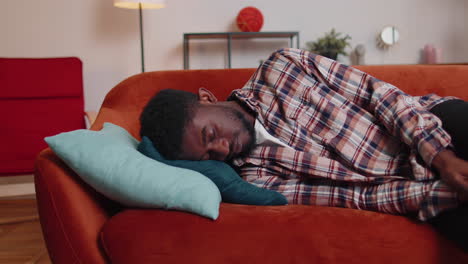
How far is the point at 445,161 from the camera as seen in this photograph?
0.99 m

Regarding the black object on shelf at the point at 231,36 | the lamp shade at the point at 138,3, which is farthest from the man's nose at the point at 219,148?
the black object on shelf at the point at 231,36

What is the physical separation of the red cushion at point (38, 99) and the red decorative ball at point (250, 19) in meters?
1.50

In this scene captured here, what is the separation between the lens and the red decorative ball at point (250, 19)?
3416mm

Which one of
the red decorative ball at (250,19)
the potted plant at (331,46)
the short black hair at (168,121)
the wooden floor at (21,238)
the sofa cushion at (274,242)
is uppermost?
the red decorative ball at (250,19)

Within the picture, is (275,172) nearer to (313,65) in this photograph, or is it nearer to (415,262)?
(313,65)

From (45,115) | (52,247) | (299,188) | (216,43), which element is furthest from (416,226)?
(216,43)

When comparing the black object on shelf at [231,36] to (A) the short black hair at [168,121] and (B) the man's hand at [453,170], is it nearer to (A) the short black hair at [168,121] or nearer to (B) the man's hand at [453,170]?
(A) the short black hair at [168,121]

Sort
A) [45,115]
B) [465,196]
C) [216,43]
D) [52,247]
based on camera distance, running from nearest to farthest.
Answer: [465,196], [52,247], [45,115], [216,43]

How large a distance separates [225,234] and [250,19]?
8.92ft

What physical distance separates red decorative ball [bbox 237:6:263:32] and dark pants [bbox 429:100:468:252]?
2399 millimetres

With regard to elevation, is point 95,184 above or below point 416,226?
above

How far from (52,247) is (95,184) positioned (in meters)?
0.19

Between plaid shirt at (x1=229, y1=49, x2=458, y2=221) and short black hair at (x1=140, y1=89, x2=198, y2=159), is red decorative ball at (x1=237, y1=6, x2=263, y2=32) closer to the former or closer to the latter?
plaid shirt at (x1=229, y1=49, x2=458, y2=221)

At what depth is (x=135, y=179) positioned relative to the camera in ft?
3.40
